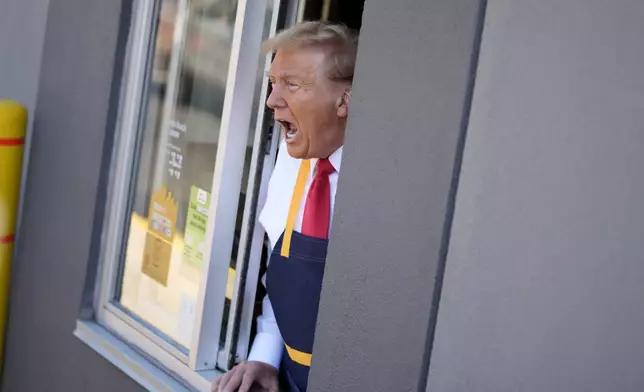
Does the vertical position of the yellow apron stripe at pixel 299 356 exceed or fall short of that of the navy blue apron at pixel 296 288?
it falls short

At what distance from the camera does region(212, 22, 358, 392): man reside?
281 cm

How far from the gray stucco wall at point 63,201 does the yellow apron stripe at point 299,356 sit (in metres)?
0.98

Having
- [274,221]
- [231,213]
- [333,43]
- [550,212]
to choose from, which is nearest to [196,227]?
[231,213]

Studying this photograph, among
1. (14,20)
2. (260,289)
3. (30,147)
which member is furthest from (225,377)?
(14,20)

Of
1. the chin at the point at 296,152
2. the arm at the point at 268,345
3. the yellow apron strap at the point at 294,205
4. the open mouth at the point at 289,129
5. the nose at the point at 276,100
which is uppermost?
the nose at the point at 276,100

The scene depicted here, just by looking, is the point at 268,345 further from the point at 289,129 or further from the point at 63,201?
the point at 63,201

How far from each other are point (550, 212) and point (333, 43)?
1.03 meters

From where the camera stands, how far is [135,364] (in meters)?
3.53

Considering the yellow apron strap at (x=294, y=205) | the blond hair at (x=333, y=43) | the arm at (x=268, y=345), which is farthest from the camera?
the arm at (x=268, y=345)

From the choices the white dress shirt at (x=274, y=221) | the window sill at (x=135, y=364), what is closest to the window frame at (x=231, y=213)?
the window sill at (x=135, y=364)

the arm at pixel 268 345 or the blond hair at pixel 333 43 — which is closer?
the blond hair at pixel 333 43

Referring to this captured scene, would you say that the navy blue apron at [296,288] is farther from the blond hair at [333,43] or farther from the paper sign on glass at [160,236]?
the paper sign on glass at [160,236]

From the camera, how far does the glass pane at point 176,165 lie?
11.4ft

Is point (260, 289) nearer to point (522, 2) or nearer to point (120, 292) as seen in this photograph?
point (120, 292)
